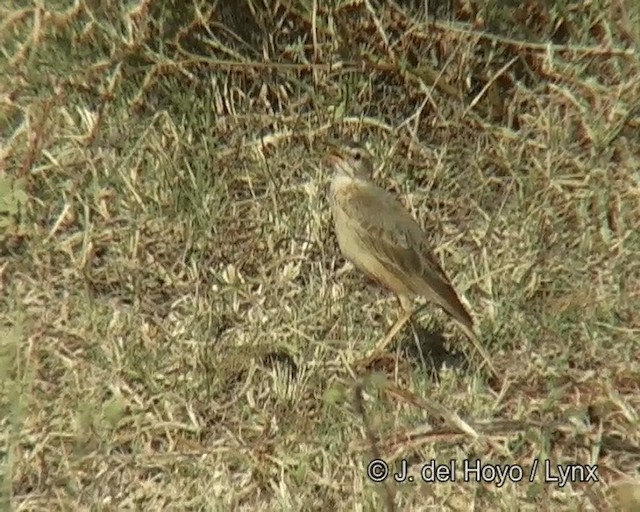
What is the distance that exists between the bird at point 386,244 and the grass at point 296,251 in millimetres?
161

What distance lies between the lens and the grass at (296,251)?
4523 mm

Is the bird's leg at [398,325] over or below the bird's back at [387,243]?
below

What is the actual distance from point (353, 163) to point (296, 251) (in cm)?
41

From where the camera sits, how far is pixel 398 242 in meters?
5.15

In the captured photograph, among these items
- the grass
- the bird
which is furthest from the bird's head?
the grass

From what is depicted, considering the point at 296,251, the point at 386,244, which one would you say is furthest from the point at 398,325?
the point at 296,251

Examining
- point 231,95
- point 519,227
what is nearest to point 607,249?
point 519,227

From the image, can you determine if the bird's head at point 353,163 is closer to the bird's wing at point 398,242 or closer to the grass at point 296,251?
the bird's wing at point 398,242

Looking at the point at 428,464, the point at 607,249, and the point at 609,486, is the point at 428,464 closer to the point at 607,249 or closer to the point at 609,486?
the point at 609,486

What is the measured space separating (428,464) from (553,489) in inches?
15.9

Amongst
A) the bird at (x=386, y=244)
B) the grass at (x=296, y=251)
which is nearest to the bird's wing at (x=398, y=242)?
the bird at (x=386, y=244)

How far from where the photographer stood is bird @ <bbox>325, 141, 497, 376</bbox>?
4.97 metres

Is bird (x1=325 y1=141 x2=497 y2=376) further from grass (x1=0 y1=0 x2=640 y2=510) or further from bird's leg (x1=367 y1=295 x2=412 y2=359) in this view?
grass (x1=0 y1=0 x2=640 y2=510)

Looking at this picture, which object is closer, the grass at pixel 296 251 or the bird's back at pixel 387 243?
the grass at pixel 296 251
